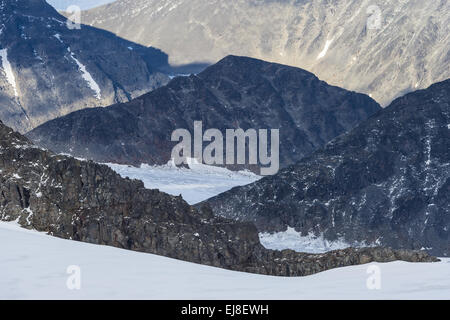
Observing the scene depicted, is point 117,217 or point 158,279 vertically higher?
point 117,217

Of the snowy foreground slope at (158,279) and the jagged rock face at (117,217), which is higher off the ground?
the jagged rock face at (117,217)

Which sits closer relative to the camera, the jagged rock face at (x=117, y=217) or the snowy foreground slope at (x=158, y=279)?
the snowy foreground slope at (x=158, y=279)

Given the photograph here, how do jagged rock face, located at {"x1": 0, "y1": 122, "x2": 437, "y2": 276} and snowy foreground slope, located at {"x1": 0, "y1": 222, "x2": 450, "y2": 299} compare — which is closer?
snowy foreground slope, located at {"x1": 0, "y1": 222, "x2": 450, "y2": 299}

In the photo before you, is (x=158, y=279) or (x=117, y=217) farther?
(x=117, y=217)

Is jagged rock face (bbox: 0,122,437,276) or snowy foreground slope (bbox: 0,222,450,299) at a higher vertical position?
jagged rock face (bbox: 0,122,437,276)
